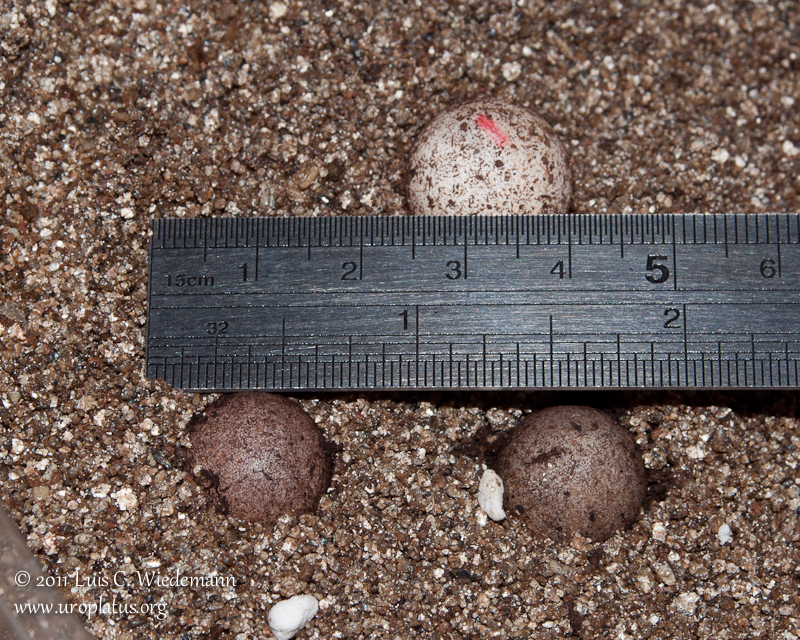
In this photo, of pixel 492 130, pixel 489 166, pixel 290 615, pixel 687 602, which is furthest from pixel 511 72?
pixel 290 615

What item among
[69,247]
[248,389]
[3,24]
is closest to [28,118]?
[3,24]

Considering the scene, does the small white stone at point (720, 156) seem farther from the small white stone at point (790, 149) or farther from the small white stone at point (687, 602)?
the small white stone at point (687, 602)

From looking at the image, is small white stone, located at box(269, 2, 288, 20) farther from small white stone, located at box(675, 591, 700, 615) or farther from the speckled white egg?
small white stone, located at box(675, 591, 700, 615)

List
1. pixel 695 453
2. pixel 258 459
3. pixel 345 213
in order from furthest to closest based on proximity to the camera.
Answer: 1. pixel 345 213
2. pixel 695 453
3. pixel 258 459

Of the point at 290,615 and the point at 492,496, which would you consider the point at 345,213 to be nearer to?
the point at 492,496

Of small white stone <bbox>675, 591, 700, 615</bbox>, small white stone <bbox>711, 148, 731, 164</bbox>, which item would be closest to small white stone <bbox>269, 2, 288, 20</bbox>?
small white stone <bbox>711, 148, 731, 164</bbox>

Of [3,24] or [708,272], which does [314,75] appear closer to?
[3,24]

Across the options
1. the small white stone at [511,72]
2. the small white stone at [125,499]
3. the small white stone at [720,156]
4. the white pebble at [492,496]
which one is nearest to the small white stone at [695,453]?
the white pebble at [492,496]
